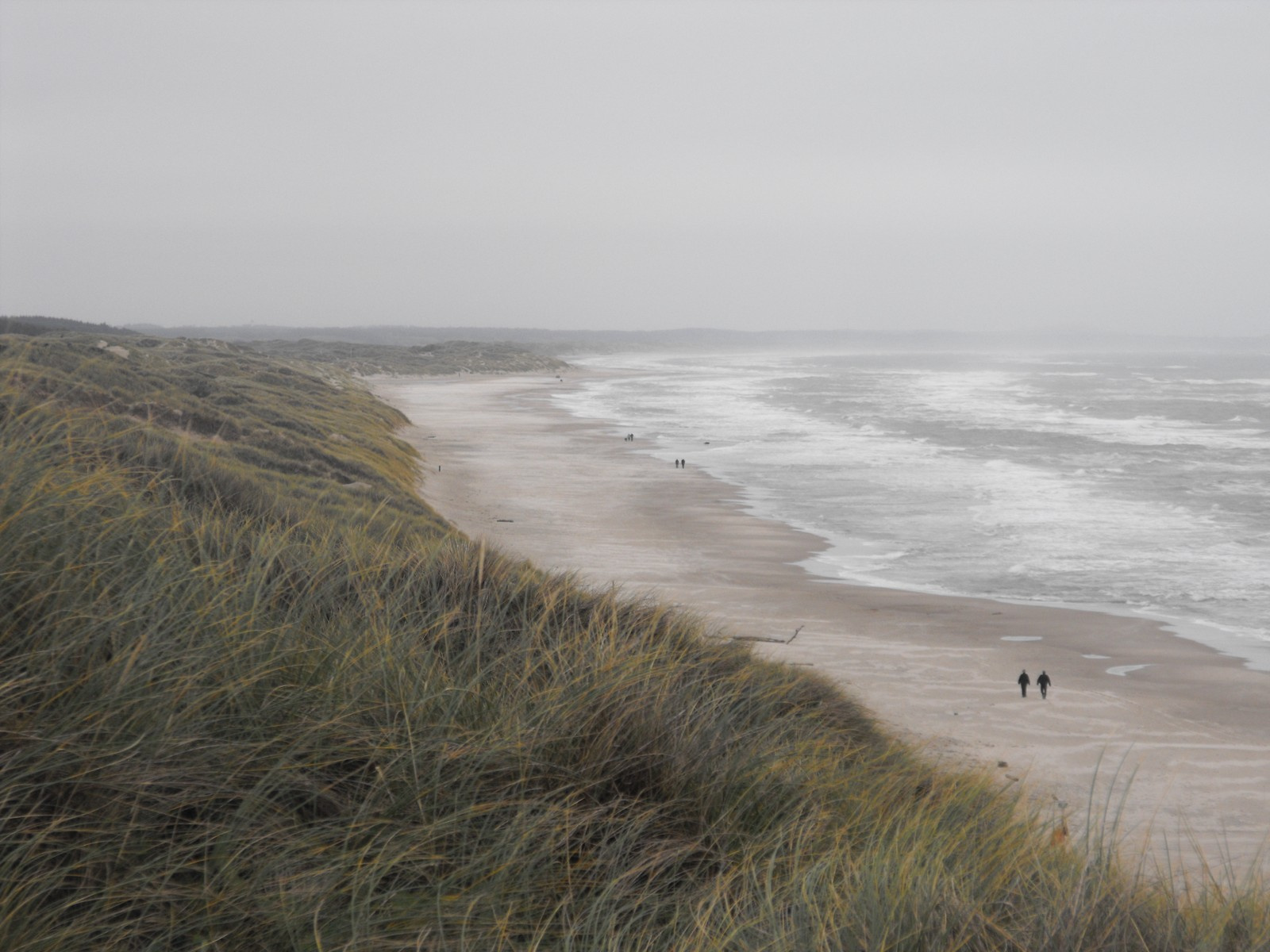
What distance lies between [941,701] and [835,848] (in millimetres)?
9092

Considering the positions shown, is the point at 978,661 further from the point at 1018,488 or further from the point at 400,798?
the point at 1018,488

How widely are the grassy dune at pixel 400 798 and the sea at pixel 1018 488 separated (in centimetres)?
1244

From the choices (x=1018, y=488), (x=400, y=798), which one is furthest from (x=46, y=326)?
(x=400, y=798)

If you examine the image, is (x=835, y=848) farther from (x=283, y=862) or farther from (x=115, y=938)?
(x=115, y=938)

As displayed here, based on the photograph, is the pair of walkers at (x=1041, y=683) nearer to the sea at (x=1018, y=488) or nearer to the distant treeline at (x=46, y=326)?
the sea at (x=1018, y=488)

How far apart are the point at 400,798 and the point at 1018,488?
26689mm

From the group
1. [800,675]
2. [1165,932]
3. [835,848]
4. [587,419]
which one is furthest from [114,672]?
[587,419]

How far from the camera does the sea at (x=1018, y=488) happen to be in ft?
54.6

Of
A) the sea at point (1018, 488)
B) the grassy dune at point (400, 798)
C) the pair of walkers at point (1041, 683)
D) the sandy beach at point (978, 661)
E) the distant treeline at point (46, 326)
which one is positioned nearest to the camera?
the grassy dune at point (400, 798)

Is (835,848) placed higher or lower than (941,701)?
higher

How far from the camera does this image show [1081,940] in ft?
7.48

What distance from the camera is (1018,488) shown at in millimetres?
26750

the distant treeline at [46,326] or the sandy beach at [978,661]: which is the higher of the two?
the distant treeline at [46,326]

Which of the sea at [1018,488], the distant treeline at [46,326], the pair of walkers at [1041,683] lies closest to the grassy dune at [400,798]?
the pair of walkers at [1041,683]
